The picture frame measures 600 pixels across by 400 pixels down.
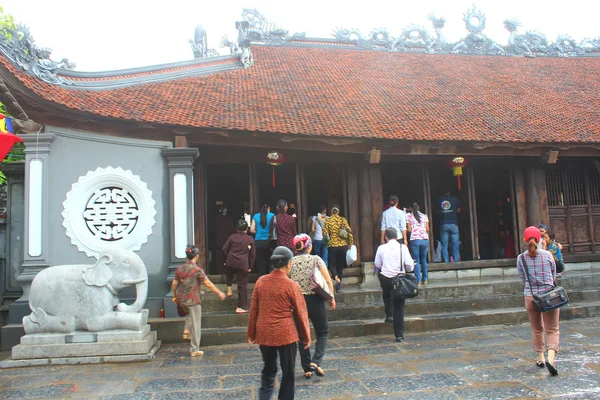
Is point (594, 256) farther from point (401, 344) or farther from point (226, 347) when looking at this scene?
point (226, 347)

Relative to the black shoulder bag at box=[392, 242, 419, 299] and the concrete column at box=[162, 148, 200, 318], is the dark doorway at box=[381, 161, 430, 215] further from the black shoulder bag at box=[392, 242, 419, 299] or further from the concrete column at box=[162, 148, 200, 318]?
the black shoulder bag at box=[392, 242, 419, 299]

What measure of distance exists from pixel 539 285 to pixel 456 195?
781 centimetres

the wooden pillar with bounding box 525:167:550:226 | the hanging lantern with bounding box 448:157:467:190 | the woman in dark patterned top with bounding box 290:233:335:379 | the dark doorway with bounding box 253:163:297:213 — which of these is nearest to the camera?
the woman in dark patterned top with bounding box 290:233:335:379

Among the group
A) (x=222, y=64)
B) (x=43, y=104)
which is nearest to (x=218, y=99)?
(x=222, y=64)

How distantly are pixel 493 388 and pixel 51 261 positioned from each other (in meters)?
6.46

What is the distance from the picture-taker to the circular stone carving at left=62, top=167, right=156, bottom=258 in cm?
759

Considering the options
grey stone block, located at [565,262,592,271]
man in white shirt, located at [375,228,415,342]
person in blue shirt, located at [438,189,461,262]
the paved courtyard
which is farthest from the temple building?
man in white shirt, located at [375,228,415,342]

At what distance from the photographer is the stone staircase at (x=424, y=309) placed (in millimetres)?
6926

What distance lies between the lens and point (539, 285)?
500 cm

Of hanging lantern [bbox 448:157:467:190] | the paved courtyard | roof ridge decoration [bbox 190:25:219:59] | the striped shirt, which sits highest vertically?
roof ridge decoration [bbox 190:25:219:59]

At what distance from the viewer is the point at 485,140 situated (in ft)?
29.9

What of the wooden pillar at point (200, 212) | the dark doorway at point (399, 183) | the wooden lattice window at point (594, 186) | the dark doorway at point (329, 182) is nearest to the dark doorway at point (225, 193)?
the dark doorway at point (329, 182)

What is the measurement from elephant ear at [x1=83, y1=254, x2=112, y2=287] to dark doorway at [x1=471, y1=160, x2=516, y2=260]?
318 inches

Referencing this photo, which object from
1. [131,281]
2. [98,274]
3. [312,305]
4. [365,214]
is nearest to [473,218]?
[365,214]
